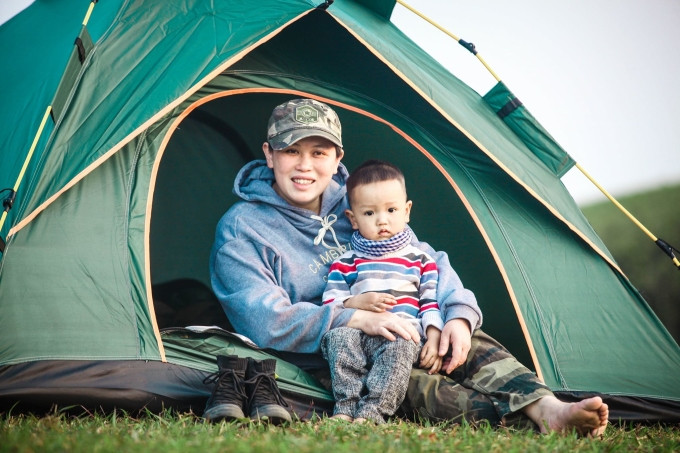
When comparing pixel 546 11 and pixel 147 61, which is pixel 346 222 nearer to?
pixel 147 61

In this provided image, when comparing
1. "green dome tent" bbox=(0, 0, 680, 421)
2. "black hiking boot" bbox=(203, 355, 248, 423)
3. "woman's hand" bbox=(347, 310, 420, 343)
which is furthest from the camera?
"woman's hand" bbox=(347, 310, 420, 343)

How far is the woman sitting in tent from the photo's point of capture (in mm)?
2826

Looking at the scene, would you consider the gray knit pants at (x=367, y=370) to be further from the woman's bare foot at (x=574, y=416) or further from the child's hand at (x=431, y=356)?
the woman's bare foot at (x=574, y=416)

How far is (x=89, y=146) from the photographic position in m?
2.88

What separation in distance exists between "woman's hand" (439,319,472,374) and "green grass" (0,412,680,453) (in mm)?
289

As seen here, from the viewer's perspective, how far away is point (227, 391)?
262 cm

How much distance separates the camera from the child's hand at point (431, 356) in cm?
298

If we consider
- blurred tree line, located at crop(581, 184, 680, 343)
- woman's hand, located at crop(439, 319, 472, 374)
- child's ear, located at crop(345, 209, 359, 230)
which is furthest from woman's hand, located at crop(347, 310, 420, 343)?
blurred tree line, located at crop(581, 184, 680, 343)

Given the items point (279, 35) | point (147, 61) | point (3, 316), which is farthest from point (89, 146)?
point (279, 35)

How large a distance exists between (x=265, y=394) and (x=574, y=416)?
1.04 m

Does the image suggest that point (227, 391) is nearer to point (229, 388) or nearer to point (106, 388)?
point (229, 388)

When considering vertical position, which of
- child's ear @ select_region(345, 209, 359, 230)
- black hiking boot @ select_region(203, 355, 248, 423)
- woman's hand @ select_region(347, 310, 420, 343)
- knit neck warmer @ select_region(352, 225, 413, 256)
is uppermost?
child's ear @ select_region(345, 209, 359, 230)

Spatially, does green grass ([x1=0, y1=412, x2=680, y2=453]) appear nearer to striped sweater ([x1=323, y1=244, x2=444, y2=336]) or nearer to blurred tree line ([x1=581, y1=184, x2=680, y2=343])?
striped sweater ([x1=323, y1=244, x2=444, y2=336])

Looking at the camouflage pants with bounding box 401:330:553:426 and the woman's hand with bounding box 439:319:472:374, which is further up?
the woman's hand with bounding box 439:319:472:374
